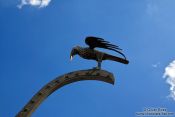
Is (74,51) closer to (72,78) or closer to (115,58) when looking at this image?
(72,78)

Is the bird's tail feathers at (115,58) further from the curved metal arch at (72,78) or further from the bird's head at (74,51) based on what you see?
the bird's head at (74,51)

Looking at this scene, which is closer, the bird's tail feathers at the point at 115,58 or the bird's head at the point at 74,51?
the bird's tail feathers at the point at 115,58

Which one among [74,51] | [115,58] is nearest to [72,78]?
[74,51]

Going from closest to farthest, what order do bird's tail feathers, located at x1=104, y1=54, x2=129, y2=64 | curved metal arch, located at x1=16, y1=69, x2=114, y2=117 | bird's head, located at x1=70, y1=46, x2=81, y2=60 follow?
curved metal arch, located at x1=16, y1=69, x2=114, y2=117, bird's tail feathers, located at x1=104, y1=54, x2=129, y2=64, bird's head, located at x1=70, y1=46, x2=81, y2=60

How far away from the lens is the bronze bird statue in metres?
9.71

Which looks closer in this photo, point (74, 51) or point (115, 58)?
point (115, 58)

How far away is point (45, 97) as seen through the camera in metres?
9.29

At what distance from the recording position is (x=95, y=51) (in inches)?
385

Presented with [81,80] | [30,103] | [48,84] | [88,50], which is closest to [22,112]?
[30,103]

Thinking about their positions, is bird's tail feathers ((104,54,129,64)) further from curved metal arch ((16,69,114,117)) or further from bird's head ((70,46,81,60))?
bird's head ((70,46,81,60))

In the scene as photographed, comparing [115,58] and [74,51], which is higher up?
[74,51]

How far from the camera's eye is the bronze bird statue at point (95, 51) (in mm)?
9711

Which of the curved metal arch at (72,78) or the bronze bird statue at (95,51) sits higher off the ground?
the bronze bird statue at (95,51)

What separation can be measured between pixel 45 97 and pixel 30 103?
36cm
